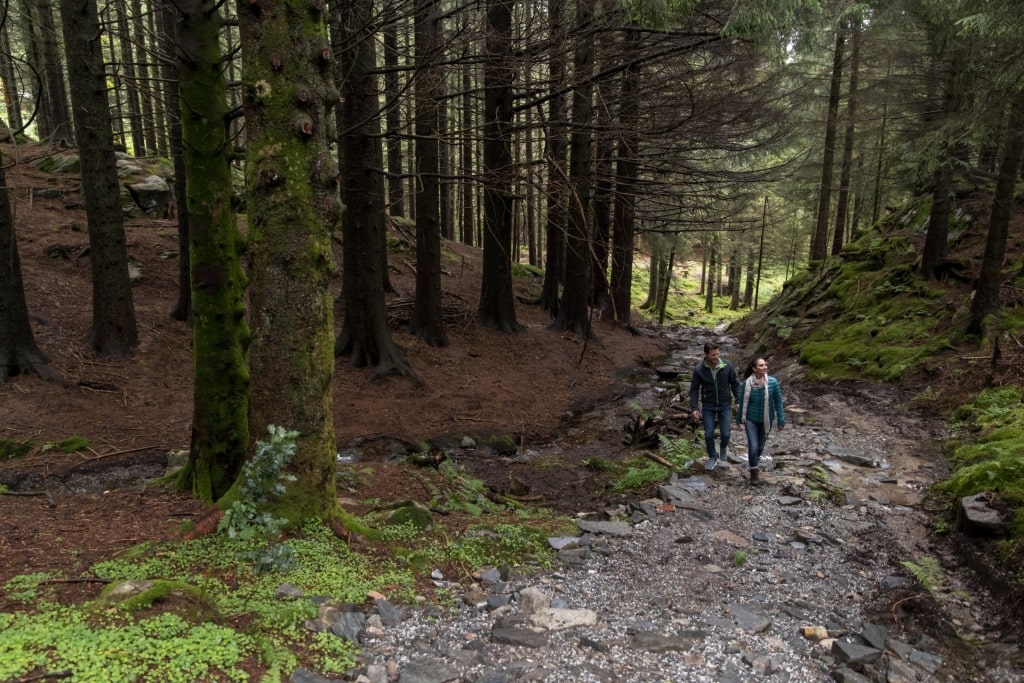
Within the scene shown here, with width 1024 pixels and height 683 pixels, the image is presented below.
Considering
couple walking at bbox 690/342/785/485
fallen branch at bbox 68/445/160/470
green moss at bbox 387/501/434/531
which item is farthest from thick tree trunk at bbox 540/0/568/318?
fallen branch at bbox 68/445/160/470

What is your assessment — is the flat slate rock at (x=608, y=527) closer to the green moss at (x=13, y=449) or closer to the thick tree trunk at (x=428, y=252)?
the green moss at (x=13, y=449)

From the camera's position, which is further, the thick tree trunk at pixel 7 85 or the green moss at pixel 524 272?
the green moss at pixel 524 272

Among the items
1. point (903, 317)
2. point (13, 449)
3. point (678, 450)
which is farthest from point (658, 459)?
point (903, 317)

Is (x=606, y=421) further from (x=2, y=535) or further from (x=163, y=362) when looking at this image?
(x=2, y=535)

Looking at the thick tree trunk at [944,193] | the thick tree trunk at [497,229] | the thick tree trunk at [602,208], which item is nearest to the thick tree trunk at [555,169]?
the thick tree trunk at [602,208]

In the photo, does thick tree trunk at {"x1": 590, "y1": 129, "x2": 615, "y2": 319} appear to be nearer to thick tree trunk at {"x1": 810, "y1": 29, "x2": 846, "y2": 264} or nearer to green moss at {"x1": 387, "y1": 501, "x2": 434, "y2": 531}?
green moss at {"x1": 387, "y1": 501, "x2": 434, "y2": 531}

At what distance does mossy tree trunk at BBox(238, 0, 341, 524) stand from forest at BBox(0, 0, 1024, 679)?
16 mm

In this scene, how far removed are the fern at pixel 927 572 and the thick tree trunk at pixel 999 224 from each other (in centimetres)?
795

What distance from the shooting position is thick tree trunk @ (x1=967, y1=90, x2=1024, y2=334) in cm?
1024

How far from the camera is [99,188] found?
1038 centimetres

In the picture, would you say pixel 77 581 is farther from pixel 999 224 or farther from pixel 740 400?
pixel 999 224

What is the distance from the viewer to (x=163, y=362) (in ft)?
36.3

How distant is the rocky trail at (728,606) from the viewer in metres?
3.62

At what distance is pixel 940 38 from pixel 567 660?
16.1 meters
